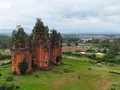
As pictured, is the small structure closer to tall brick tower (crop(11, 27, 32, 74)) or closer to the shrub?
tall brick tower (crop(11, 27, 32, 74))

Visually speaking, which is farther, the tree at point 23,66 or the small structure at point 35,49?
the small structure at point 35,49

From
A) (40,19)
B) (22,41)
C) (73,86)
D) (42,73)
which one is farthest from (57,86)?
(40,19)

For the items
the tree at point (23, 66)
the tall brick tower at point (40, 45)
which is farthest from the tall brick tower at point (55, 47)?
Result: the tree at point (23, 66)

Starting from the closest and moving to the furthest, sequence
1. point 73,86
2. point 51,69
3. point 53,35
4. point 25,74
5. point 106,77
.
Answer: point 73,86 → point 106,77 → point 25,74 → point 51,69 → point 53,35

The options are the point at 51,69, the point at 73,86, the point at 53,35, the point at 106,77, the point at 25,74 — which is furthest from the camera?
the point at 53,35

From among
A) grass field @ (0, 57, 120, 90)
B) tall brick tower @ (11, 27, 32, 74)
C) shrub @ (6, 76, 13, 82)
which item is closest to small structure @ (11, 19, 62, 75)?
tall brick tower @ (11, 27, 32, 74)

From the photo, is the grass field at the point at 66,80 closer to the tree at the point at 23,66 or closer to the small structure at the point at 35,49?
the tree at the point at 23,66

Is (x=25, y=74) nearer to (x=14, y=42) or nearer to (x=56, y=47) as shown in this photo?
(x=14, y=42)

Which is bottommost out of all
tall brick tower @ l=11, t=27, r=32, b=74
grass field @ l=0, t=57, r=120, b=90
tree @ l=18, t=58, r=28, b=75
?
grass field @ l=0, t=57, r=120, b=90
